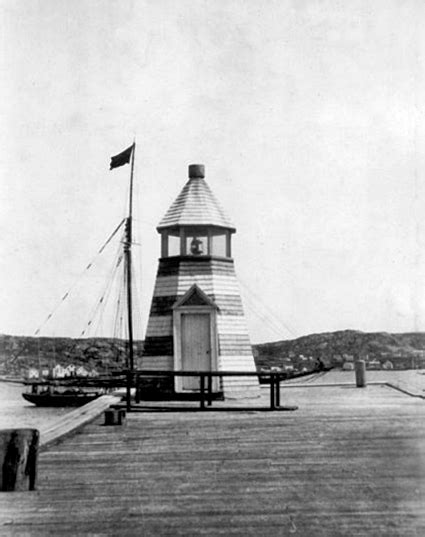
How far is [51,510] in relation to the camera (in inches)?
282

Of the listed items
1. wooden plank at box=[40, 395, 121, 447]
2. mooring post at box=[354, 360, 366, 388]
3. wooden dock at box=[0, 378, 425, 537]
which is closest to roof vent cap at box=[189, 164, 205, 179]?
mooring post at box=[354, 360, 366, 388]

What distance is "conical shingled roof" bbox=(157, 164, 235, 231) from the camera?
22.3 m

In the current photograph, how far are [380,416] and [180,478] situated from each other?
259 inches

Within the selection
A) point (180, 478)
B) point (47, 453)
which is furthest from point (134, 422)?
point (180, 478)

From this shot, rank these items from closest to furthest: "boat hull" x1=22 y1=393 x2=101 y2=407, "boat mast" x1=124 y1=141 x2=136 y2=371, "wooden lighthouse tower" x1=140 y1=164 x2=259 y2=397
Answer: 1. "wooden lighthouse tower" x1=140 y1=164 x2=259 y2=397
2. "boat mast" x1=124 y1=141 x2=136 y2=371
3. "boat hull" x1=22 y1=393 x2=101 y2=407

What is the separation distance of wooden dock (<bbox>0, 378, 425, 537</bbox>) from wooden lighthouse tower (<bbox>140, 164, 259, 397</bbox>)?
316 inches

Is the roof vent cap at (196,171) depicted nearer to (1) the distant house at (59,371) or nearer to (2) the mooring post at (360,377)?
(2) the mooring post at (360,377)

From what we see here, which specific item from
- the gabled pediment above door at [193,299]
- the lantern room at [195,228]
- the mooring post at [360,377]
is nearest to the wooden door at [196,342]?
the gabled pediment above door at [193,299]

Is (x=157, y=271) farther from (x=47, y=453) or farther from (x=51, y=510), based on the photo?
(x=51, y=510)

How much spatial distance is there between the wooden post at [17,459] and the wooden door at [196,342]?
44.7ft

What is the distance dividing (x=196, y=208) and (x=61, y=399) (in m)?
35.0

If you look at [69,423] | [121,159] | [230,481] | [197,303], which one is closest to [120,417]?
[69,423]

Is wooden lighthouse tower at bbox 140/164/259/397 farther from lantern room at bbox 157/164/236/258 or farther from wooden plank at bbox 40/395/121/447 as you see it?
wooden plank at bbox 40/395/121/447

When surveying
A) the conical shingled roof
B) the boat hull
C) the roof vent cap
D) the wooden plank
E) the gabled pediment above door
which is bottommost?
the wooden plank
